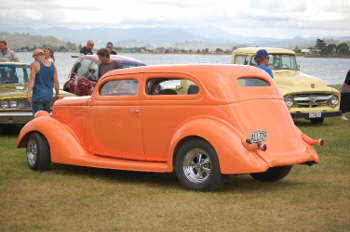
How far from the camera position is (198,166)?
8.70 metres

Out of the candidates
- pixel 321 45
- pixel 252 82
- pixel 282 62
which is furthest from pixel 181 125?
pixel 321 45

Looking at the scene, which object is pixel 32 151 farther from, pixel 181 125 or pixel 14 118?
pixel 14 118

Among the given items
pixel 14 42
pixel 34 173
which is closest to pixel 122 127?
pixel 34 173

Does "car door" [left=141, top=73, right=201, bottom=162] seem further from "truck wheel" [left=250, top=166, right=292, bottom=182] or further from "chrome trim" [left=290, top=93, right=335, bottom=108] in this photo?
"chrome trim" [left=290, top=93, right=335, bottom=108]

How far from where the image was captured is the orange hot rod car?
8484mm

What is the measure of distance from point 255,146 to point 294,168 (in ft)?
8.41

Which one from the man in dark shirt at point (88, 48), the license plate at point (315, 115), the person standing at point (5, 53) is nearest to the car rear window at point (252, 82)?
the license plate at point (315, 115)

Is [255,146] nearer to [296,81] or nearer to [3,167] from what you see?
[3,167]

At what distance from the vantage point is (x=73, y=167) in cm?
1098

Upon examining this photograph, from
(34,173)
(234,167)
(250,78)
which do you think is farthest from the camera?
(34,173)

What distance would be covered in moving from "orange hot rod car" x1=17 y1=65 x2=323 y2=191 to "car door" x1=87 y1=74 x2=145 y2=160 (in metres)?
A: 0.01

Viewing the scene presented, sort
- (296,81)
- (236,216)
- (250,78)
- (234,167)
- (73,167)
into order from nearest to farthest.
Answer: (236,216)
(234,167)
(250,78)
(73,167)
(296,81)

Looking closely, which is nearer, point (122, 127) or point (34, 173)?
point (122, 127)

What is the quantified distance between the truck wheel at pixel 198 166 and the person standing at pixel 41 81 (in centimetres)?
441
